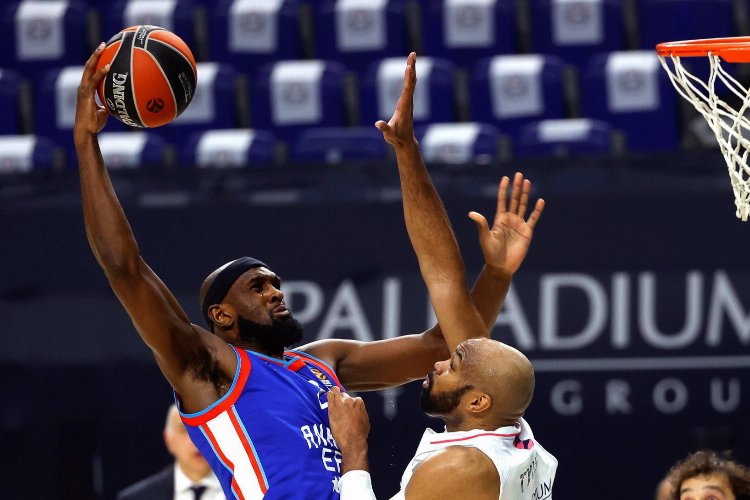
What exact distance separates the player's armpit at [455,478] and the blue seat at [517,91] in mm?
4209

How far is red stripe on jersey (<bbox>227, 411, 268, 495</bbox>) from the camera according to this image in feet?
12.4

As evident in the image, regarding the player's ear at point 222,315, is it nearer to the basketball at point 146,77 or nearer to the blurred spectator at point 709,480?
the basketball at point 146,77

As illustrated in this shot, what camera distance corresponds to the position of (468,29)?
786 cm

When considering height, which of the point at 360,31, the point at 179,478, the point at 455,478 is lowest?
the point at 179,478

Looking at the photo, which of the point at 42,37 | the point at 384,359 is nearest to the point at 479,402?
the point at 384,359

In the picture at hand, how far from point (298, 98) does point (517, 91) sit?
1288 millimetres

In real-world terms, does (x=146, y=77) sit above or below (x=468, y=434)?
above

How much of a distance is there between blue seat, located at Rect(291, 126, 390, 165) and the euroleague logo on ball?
305 cm

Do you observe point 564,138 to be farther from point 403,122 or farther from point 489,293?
point 403,122

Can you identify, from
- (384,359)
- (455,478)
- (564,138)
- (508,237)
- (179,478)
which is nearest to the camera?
(455,478)

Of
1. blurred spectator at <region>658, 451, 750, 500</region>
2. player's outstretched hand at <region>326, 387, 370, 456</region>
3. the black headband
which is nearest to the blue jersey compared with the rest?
player's outstretched hand at <region>326, 387, 370, 456</region>

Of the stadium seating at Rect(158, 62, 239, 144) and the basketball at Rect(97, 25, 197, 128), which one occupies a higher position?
the basketball at Rect(97, 25, 197, 128)

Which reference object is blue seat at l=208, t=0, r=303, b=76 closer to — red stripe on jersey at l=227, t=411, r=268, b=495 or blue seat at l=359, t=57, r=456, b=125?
blue seat at l=359, t=57, r=456, b=125

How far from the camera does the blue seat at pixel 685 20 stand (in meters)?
7.57
